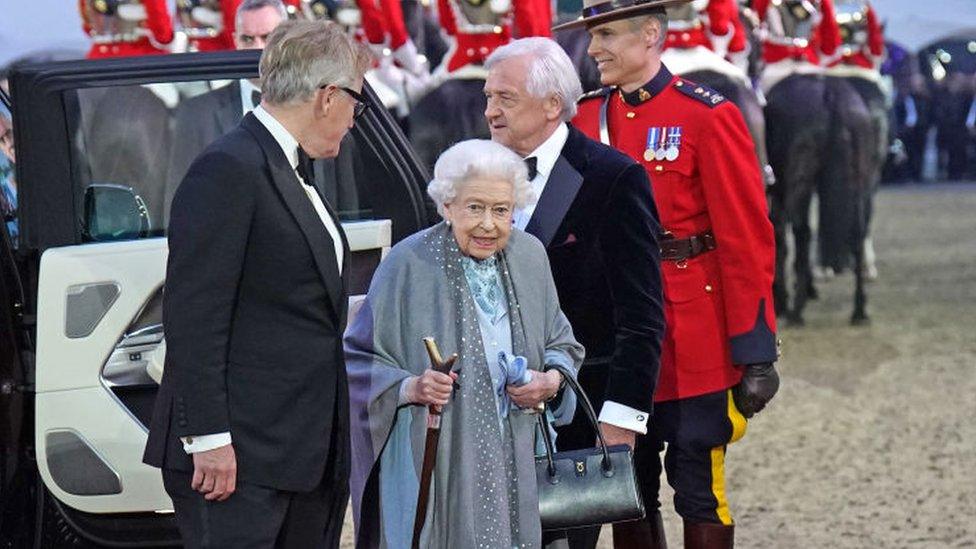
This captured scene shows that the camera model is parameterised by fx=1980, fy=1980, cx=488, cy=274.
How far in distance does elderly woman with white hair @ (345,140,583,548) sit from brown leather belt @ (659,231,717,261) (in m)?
0.80

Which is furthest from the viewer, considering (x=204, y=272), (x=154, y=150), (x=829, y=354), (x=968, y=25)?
(x=968, y=25)

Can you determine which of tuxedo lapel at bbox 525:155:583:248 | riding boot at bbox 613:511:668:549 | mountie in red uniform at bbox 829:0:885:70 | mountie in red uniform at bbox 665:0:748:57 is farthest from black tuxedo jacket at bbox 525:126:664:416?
mountie in red uniform at bbox 829:0:885:70

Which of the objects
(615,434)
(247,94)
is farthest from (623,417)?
(247,94)

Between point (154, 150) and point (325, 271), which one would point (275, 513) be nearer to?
point (325, 271)

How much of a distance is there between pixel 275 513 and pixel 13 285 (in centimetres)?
120

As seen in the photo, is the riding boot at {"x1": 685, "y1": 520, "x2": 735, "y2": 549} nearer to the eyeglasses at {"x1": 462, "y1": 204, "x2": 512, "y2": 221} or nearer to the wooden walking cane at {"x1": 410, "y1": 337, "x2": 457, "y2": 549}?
the wooden walking cane at {"x1": 410, "y1": 337, "x2": 457, "y2": 549}

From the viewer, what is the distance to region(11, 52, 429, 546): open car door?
432 centimetres

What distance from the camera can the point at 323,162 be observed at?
4684 millimetres

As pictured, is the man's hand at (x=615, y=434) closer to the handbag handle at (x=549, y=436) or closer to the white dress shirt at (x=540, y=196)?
the white dress shirt at (x=540, y=196)

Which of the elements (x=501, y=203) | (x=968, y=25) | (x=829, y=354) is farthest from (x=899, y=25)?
(x=501, y=203)

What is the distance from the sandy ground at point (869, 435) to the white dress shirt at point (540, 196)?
202 cm

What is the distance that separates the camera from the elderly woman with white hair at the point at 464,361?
3.72 meters

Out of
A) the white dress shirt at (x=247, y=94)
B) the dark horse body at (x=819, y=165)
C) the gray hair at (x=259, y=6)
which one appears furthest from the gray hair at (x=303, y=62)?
the dark horse body at (x=819, y=165)

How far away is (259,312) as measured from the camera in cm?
344
